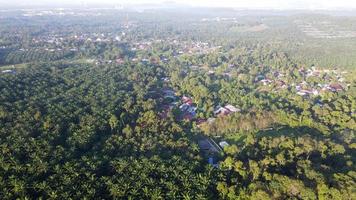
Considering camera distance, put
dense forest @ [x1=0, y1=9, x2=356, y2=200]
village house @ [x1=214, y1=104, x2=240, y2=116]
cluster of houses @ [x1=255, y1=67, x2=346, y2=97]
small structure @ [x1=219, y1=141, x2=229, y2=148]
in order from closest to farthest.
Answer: dense forest @ [x1=0, y1=9, x2=356, y2=200], small structure @ [x1=219, y1=141, x2=229, y2=148], village house @ [x1=214, y1=104, x2=240, y2=116], cluster of houses @ [x1=255, y1=67, x2=346, y2=97]

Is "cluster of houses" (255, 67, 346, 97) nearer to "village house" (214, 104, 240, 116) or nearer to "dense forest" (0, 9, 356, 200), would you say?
"dense forest" (0, 9, 356, 200)

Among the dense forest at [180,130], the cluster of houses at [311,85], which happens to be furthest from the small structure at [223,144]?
the cluster of houses at [311,85]

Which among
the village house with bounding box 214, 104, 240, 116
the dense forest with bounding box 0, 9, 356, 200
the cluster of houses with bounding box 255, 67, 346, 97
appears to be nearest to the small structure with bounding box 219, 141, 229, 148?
the dense forest with bounding box 0, 9, 356, 200

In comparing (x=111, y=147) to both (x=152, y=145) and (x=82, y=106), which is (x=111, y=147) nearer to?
(x=152, y=145)

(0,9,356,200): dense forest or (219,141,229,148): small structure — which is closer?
(0,9,356,200): dense forest

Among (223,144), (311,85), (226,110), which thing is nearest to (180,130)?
(223,144)

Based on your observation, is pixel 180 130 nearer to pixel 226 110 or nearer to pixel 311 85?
pixel 226 110

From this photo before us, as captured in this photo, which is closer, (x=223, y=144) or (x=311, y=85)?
(x=223, y=144)

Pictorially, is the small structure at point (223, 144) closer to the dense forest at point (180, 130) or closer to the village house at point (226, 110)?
the dense forest at point (180, 130)
